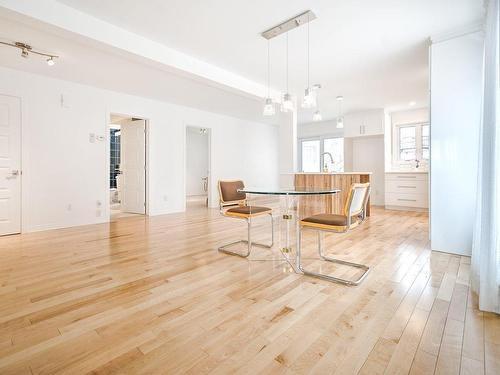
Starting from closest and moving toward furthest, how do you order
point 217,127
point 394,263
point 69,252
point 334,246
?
point 394,263 → point 69,252 → point 334,246 → point 217,127

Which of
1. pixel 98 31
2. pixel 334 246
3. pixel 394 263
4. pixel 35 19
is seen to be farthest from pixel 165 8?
pixel 394 263

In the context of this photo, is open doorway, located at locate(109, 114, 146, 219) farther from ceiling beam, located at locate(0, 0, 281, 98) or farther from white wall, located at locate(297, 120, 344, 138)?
white wall, located at locate(297, 120, 344, 138)

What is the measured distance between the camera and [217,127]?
24.5 feet

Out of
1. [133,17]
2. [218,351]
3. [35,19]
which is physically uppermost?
[133,17]

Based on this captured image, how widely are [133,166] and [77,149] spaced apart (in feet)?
4.89

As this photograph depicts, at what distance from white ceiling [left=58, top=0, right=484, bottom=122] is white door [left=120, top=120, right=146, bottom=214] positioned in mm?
3007

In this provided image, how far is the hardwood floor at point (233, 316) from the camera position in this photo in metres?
1.26

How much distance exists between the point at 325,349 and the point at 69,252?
3.04 m

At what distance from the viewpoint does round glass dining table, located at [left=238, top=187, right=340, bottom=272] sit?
2.51 metres

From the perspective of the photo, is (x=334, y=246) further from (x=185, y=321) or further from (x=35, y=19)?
(x=35, y=19)

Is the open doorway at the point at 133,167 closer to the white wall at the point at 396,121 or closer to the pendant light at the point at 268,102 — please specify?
the pendant light at the point at 268,102

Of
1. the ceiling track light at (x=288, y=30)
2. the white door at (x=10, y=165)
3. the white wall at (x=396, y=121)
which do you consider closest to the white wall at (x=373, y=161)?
the white wall at (x=396, y=121)

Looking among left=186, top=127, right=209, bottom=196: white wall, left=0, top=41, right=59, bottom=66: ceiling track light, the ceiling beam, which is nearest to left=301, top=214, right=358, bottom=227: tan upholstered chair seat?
the ceiling beam

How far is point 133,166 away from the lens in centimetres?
625
